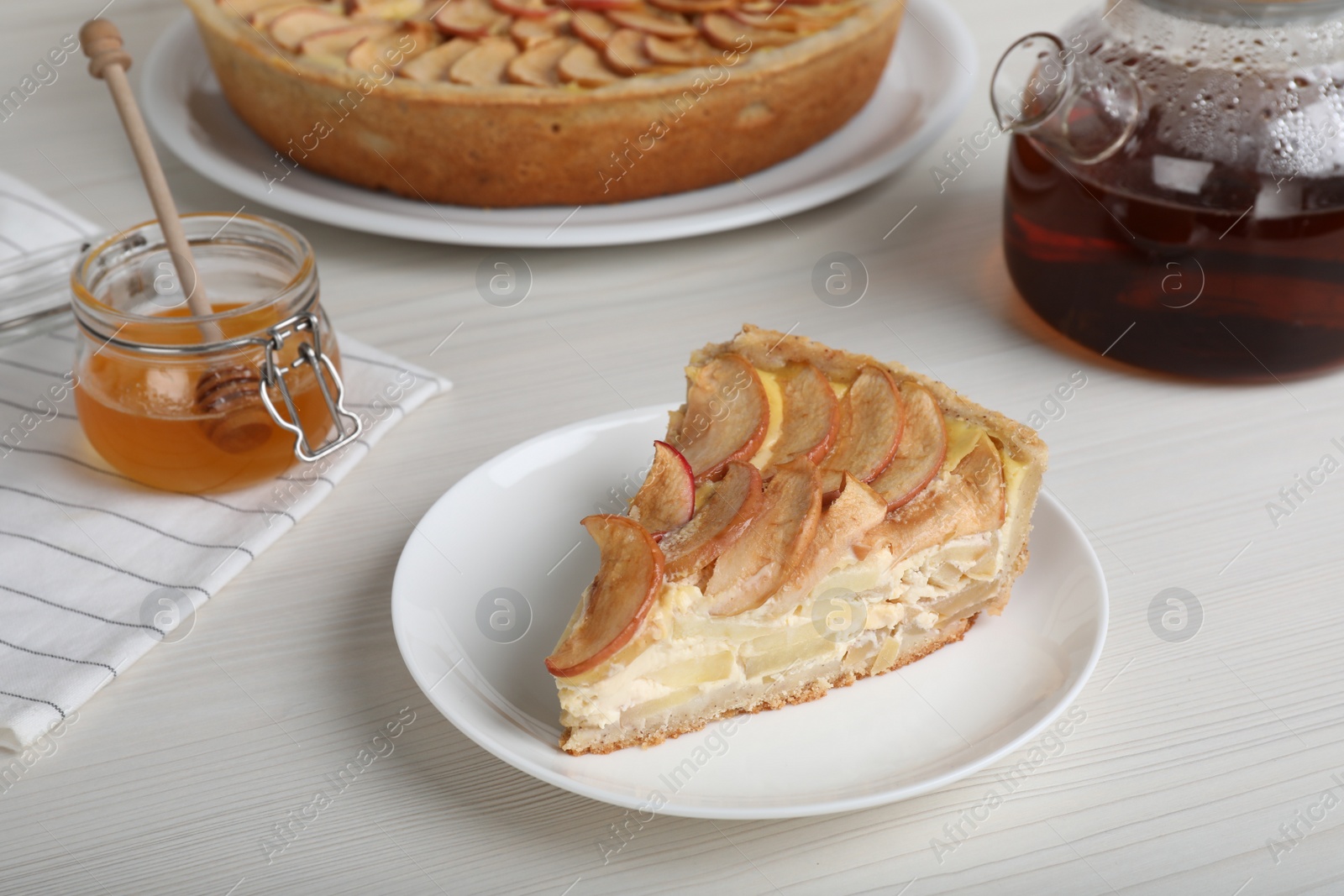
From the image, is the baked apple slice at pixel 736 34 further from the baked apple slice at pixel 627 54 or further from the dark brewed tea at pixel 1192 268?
the dark brewed tea at pixel 1192 268

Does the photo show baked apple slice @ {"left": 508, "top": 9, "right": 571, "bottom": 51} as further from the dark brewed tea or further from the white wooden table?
the dark brewed tea

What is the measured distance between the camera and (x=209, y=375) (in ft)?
4.86

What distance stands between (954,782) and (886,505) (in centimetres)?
28

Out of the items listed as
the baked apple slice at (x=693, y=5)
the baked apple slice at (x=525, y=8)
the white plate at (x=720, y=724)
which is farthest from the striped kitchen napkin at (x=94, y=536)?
the baked apple slice at (x=693, y=5)

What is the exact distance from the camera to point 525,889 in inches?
43.9

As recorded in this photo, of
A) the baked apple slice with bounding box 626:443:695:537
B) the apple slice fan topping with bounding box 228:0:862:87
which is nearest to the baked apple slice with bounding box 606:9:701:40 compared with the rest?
the apple slice fan topping with bounding box 228:0:862:87

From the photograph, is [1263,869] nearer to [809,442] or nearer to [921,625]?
[921,625]

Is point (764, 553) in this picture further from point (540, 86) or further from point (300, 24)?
point (300, 24)

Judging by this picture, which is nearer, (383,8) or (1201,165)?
(1201,165)

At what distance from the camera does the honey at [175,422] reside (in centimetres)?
146

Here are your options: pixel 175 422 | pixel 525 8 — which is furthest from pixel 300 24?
pixel 175 422

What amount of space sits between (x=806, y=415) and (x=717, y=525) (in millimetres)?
215

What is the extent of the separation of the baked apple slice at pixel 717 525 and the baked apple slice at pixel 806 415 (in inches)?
2.8

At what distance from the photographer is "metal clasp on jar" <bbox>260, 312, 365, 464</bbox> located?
1435 millimetres
